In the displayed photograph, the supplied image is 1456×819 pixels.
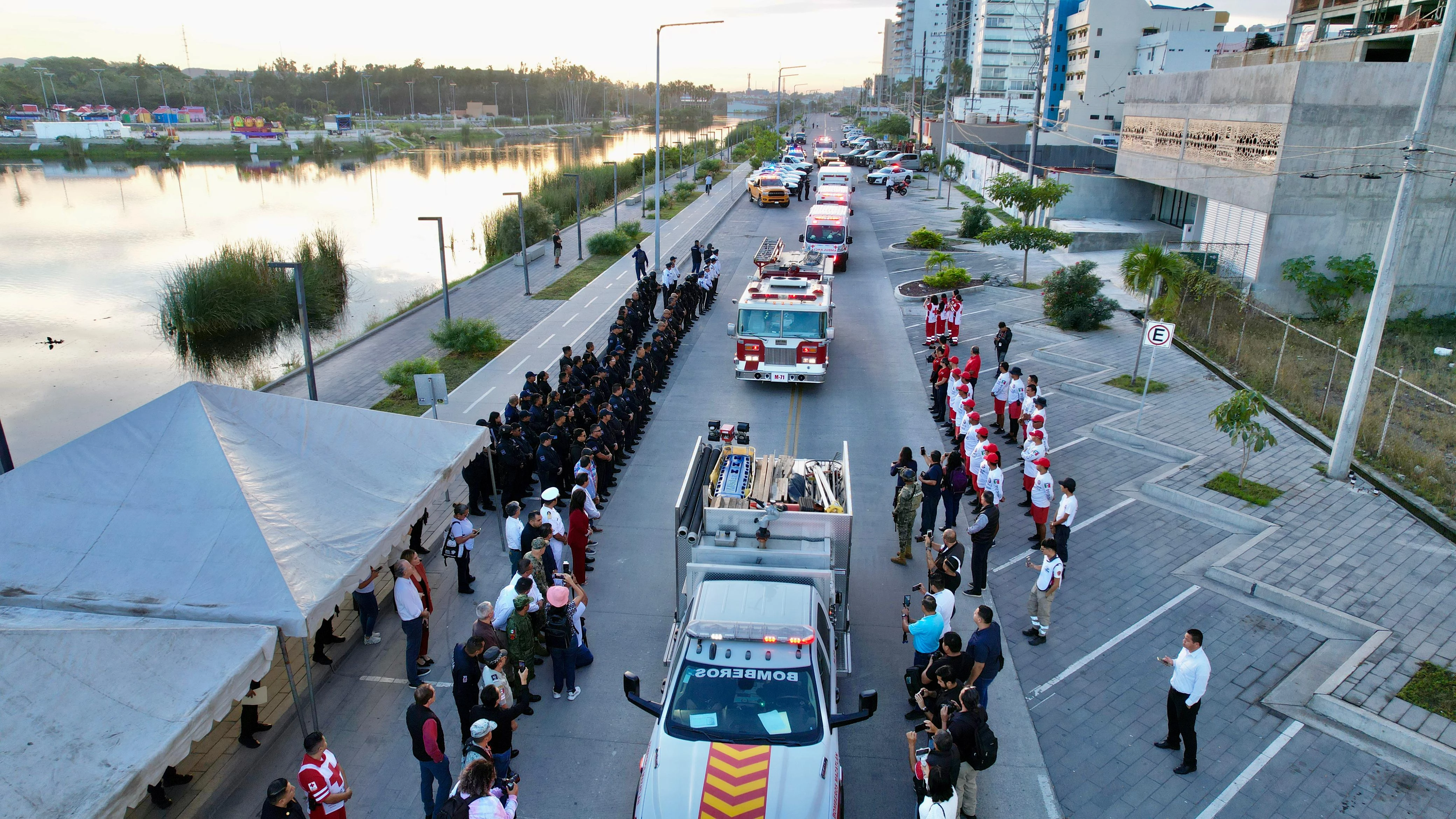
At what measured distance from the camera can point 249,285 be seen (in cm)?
2650

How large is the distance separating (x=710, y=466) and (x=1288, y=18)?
5594cm

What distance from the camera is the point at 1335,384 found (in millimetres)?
16891

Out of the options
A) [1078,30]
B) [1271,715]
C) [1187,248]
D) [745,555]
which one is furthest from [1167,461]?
[1078,30]

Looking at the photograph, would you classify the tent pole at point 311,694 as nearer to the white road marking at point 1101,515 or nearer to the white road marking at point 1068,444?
the white road marking at point 1101,515

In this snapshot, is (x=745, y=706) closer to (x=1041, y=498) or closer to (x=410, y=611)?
(x=410, y=611)

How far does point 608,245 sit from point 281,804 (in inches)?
1223

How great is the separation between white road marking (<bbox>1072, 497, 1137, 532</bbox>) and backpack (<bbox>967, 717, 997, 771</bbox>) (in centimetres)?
627

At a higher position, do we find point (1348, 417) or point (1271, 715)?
point (1348, 417)

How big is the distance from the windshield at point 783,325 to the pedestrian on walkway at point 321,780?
13013 mm

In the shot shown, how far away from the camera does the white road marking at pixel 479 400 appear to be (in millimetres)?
17078

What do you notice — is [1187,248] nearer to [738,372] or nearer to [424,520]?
[738,372]

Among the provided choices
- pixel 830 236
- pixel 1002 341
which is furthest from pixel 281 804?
pixel 830 236

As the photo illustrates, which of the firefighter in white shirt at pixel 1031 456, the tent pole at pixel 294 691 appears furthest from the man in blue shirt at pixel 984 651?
the tent pole at pixel 294 691

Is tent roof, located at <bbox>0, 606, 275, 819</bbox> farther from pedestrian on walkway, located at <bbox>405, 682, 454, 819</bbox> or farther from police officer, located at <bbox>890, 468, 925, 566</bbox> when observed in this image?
police officer, located at <bbox>890, 468, 925, 566</bbox>
